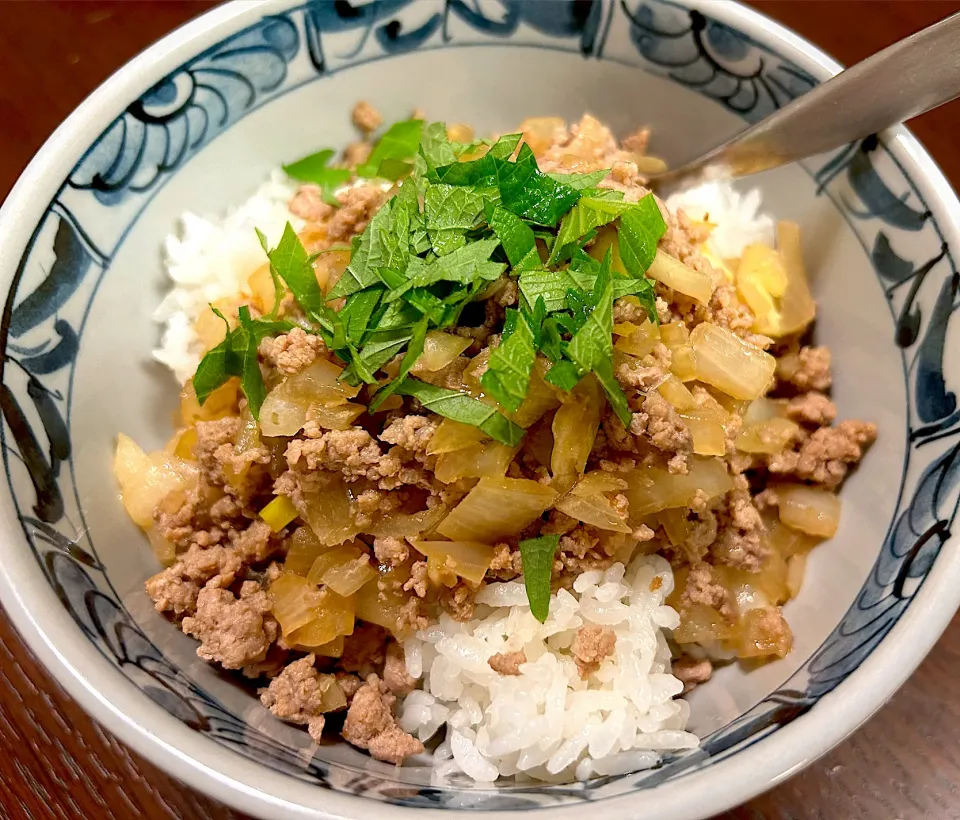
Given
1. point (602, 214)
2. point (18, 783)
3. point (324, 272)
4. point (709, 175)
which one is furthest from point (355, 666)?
point (709, 175)

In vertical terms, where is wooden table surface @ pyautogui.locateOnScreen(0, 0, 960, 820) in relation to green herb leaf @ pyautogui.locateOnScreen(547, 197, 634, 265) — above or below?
below

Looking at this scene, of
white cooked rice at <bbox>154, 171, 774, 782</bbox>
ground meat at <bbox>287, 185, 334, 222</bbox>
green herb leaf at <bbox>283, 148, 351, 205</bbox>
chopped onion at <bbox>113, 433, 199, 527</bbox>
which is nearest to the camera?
white cooked rice at <bbox>154, 171, 774, 782</bbox>

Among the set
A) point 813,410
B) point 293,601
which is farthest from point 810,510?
point 293,601

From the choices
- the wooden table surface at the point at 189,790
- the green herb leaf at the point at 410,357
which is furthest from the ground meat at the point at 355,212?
the wooden table surface at the point at 189,790

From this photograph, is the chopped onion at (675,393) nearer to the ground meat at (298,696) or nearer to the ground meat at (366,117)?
the ground meat at (298,696)

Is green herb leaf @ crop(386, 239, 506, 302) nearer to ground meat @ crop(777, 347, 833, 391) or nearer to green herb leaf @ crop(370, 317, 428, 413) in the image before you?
green herb leaf @ crop(370, 317, 428, 413)

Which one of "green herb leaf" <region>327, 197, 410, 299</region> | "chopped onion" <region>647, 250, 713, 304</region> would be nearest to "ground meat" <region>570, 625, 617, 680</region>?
"chopped onion" <region>647, 250, 713, 304</region>

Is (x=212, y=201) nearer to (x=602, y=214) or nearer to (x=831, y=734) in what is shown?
(x=602, y=214)

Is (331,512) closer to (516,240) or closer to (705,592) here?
(516,240)
